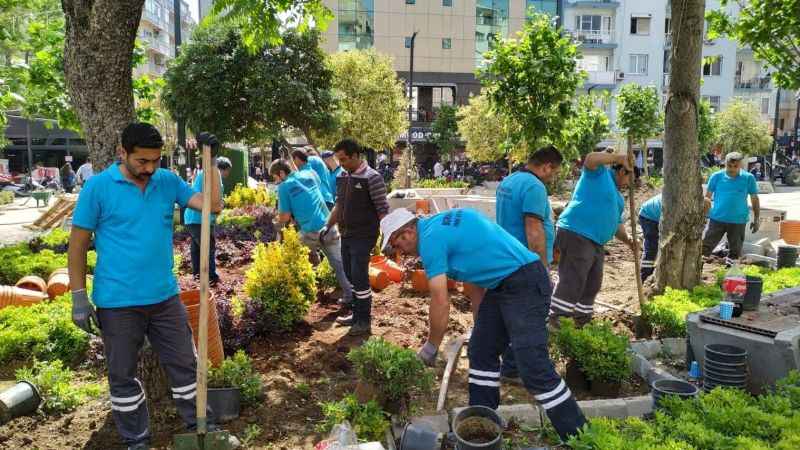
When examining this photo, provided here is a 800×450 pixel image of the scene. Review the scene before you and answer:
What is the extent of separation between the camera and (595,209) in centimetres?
553

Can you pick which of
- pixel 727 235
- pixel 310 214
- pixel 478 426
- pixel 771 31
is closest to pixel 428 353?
pixel 478 426

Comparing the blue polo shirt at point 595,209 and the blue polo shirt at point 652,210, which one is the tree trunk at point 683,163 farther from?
the blue polo shirt at point 595,209

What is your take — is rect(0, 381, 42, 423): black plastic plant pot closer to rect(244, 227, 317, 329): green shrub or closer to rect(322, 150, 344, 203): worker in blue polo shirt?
rect(244, 227, 317, 329): green shrub

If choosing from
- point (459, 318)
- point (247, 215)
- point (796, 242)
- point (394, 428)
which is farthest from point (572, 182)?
point (394, 428)

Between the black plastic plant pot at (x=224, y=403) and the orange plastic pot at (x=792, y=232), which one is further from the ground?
the orange plastic pot at (x=792, y=232)

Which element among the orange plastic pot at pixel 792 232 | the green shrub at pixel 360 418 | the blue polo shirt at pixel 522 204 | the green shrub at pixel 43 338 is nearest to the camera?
the green shrub at pixel 360 418

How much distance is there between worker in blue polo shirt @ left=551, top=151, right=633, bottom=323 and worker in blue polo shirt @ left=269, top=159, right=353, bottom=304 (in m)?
2.41

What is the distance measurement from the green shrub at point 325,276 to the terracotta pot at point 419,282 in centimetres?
103

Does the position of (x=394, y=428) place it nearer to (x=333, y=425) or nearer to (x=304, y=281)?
(x=333, y=425)

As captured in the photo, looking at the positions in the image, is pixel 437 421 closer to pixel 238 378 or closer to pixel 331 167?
pixel 238 378

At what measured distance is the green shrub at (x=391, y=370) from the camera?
3.91 meters

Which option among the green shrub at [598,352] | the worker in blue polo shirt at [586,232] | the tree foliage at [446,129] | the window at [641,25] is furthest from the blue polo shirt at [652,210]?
the window at [641,25]

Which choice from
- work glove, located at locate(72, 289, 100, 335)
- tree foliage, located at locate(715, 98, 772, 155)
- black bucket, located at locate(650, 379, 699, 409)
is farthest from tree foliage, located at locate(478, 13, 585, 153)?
tree foliage, located at locate(715, 98, 772, 155)

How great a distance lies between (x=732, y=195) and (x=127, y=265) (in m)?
7.86
